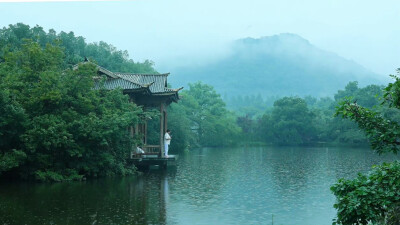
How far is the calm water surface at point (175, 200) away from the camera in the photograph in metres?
9.58

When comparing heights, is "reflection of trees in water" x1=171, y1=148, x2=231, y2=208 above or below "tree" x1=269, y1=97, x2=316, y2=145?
below

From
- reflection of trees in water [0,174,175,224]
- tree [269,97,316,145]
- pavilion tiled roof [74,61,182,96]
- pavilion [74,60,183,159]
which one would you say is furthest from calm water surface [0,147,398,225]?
tree [269,97,316,145]

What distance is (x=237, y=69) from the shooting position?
19850 cm

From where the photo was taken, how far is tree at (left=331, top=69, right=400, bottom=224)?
4934 millimetres

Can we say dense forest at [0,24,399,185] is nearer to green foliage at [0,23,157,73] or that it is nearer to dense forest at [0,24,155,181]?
dense forest at [0,24,155,181]

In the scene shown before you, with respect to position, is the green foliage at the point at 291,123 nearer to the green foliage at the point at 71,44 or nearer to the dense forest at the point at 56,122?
the green foliage at the point at 71,44

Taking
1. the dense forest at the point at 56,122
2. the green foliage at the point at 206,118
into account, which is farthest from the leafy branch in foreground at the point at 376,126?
the green foliage at the point at 206,118

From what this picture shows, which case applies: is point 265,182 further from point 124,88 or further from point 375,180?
point 375,180

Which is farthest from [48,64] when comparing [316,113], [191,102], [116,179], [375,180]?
[316,113]

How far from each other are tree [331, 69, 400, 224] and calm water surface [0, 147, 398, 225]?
172 inches

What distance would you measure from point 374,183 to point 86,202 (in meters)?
7.96

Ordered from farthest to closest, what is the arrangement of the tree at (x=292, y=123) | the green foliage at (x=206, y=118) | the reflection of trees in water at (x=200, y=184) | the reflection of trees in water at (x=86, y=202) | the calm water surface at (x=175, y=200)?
1. the tree at (x=292, y=123)
2. the green foliage at (x=206, y=118)
3. the reflection of trees in water at (x=200, y=184)
4. the calm water surface at (x=175, y=200)
5. the reflection of trees in water at (x=86, y=202)

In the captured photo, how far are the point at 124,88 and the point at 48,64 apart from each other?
10.9 ft

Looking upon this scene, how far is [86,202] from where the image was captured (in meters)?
11.3
